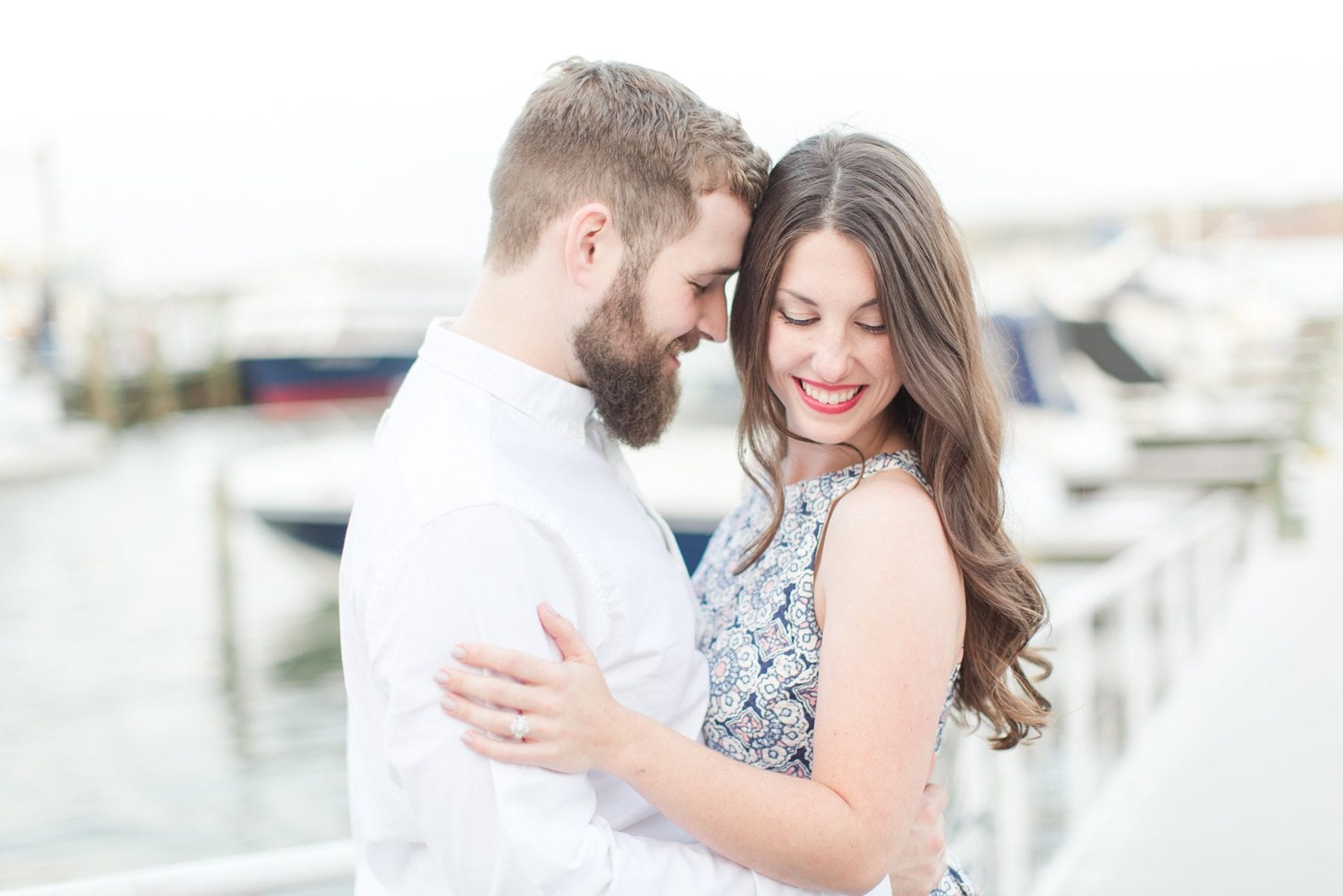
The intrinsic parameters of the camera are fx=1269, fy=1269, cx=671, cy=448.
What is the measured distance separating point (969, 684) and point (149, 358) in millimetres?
37402

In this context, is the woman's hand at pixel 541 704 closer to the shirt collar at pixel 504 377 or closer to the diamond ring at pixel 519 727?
the diamond ring at pixel 519 727

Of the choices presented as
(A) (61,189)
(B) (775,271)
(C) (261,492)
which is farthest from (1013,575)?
(A) (61,189)

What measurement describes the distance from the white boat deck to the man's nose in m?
2.60

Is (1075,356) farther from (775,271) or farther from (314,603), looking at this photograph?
(775,271)

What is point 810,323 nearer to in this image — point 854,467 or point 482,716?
point 854,467

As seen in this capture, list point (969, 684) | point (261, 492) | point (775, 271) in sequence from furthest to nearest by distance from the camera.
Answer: point (261, 492), point (969, 684), point (775, 271)

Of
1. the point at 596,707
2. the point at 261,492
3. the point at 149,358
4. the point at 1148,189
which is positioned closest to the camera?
the point at 596,707

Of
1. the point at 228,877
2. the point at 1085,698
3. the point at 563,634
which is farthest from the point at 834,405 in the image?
the point at 1085,698

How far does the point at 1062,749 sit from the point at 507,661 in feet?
23.9

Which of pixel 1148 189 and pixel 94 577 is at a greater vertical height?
pixel 1148 189

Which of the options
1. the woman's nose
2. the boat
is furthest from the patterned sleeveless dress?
the boat

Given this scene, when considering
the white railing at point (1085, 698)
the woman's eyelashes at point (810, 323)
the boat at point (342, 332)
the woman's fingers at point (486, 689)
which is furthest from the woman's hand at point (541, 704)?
the boat at point (342, 332)

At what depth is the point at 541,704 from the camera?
1.29 metres

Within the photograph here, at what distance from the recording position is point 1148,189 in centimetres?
2636
